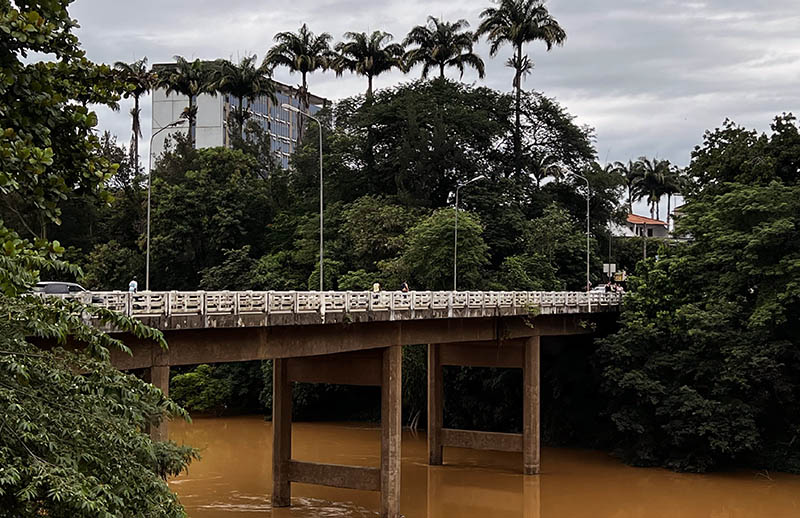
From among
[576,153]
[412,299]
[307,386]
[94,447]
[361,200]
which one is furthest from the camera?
[576,153]

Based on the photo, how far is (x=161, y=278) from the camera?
214 ft

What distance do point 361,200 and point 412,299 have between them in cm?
2799

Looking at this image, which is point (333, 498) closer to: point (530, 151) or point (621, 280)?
point (621, 280)

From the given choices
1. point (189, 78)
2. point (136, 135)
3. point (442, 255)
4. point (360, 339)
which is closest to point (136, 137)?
point (136, 135)

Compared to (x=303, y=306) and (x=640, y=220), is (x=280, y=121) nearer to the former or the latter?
(x=640, y=220)

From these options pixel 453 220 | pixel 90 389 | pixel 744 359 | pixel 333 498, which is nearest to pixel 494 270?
pixel 453 220

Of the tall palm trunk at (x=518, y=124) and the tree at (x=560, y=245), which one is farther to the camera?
the tall palm trunk at (x=518, y=124)

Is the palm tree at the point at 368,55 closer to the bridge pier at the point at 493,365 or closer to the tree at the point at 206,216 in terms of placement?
the tree at the point at 206,216

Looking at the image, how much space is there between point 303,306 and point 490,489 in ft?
46.8

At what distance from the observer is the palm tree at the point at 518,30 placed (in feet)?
211

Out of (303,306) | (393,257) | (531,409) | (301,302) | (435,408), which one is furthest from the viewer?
(393,257)

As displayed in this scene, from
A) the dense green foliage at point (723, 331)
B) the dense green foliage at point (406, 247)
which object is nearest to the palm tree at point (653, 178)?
the dense green foliage at point (406, 247)

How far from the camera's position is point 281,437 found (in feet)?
105

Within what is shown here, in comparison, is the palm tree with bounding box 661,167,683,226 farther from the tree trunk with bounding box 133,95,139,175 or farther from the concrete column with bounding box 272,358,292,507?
the concrete column with bounding box 272,358,292,507
